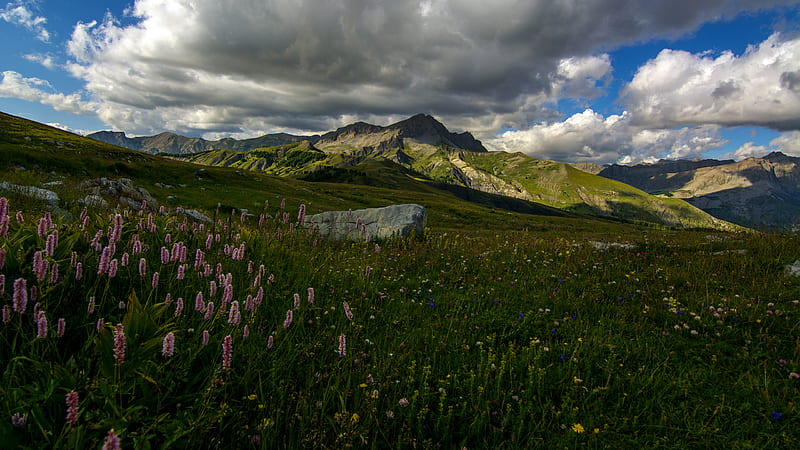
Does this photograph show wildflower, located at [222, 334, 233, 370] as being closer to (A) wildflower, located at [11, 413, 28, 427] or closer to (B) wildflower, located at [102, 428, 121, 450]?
(B) wildflower, located at [102, 428, 121, 450]

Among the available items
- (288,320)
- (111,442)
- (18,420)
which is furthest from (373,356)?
(18,420)

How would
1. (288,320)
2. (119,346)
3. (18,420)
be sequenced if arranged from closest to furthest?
1. (18,420)
2. (119,346)
3. (288,320)

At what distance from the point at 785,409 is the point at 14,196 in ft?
53.2

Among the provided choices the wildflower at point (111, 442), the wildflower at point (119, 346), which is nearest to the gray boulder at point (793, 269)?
the wildflower at point (111, 442)

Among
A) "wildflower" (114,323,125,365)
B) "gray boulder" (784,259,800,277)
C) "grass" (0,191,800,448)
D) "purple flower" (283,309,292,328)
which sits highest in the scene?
"gray boulder" (784,259,800,277)

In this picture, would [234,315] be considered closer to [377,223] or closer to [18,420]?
[18,420]

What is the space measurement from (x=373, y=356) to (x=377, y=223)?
45.7 ft

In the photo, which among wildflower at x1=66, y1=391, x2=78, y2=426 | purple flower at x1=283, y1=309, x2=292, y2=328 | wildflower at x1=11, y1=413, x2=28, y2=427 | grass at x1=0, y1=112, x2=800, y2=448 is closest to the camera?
wildflower at x1=66, y1=391, x2=78, y2=426

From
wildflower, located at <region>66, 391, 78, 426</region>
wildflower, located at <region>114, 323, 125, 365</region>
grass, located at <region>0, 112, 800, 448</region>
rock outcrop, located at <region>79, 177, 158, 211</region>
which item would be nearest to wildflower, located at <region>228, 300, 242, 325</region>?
grass, located at <region>0, 112, 800, 448</region>

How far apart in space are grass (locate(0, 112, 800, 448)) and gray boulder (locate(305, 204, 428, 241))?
7.88 meters

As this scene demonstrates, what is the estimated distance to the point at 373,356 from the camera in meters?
3.97

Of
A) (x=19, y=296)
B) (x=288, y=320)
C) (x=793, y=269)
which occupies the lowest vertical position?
(x=288, y=320)

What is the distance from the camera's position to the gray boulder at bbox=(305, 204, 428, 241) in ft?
51.0

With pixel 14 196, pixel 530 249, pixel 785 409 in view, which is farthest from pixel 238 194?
pixel 785 409
